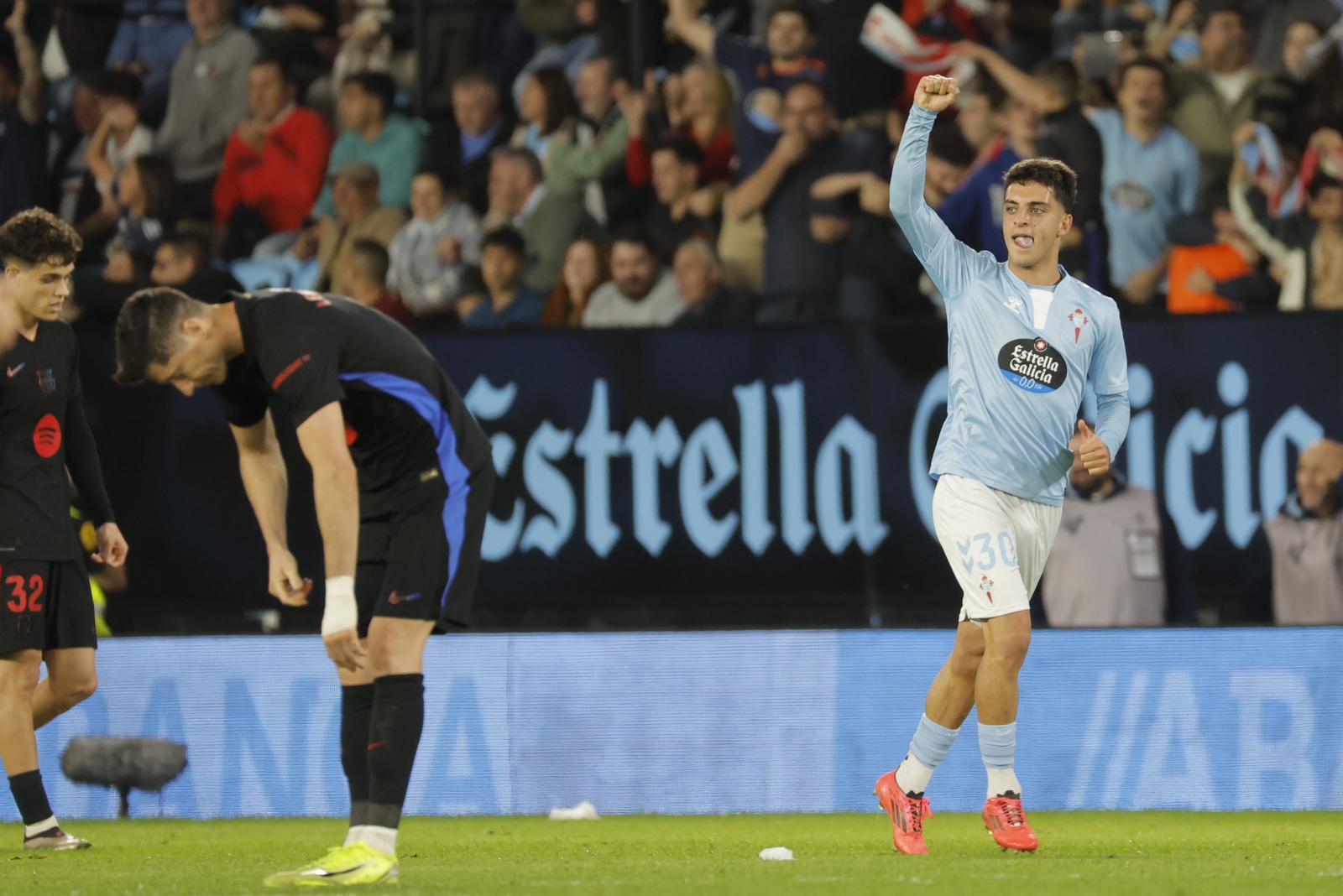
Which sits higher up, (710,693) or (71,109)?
(71,109)

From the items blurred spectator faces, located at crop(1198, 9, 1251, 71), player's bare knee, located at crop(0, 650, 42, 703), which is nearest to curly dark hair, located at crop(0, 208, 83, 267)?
player's bare knee, located at crop(0, 650, 42, 703)

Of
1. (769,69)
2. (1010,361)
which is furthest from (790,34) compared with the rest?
(1010,361)

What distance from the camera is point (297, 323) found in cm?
546

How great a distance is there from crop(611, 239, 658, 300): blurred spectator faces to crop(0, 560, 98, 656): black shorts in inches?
168

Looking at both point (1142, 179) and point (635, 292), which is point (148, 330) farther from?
point (1142, 179)

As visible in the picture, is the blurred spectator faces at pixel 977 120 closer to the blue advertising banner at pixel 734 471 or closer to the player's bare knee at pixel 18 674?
the blue advertising banner at pixel 734 471

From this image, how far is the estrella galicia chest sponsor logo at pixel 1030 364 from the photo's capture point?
21.5 feet

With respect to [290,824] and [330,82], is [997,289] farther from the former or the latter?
[330,82]

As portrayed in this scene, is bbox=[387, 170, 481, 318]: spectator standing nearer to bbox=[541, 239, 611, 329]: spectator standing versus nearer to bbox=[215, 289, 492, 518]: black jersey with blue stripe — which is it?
bbox=[541, 239, 611, 329]: spectator standing

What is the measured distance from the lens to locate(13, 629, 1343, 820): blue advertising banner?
30.8 ft

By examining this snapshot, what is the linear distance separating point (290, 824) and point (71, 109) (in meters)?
5.71

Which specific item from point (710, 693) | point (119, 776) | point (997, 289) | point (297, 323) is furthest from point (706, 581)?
point (297, 323)

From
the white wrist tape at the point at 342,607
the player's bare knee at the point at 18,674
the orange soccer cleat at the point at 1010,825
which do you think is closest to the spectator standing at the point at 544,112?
the player's bare knee at the point at 18,674

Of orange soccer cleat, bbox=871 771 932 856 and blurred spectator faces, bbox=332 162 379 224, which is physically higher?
blurred spectator faces, bbox=332 162 379 224
